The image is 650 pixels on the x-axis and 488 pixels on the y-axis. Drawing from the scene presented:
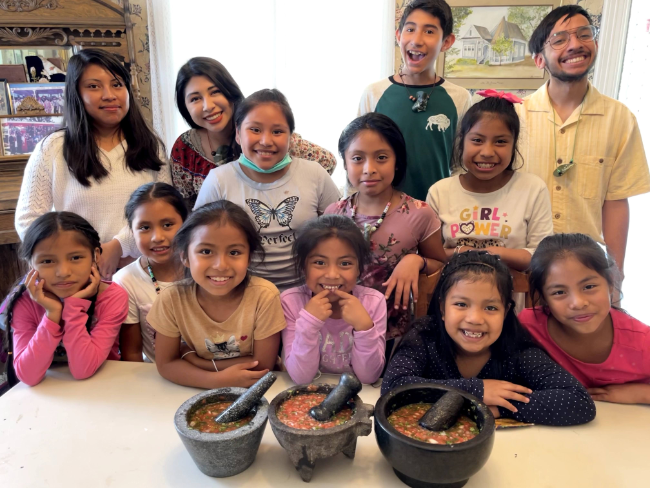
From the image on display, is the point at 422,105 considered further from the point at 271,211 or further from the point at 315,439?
the point at 315,439

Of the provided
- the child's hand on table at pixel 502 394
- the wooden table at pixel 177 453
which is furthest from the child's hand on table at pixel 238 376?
the child's hand on table at pixel 502 394

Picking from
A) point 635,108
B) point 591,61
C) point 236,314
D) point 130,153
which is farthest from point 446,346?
point 635,108

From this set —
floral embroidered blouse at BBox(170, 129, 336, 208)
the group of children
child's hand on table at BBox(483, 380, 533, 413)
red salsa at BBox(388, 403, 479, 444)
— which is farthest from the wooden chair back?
floral embroidered blouse at BBox(170, 129, 336, 208)

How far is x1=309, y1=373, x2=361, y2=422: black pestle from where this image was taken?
803 mm

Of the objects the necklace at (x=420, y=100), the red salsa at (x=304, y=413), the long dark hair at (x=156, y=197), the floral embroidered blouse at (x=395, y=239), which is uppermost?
the necklace at (x=420, y=100)

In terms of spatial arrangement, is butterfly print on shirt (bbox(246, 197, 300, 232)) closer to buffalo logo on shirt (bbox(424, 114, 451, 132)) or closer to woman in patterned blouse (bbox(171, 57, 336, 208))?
woman in patterned blouse (bbox(171, 57, 336, 208))

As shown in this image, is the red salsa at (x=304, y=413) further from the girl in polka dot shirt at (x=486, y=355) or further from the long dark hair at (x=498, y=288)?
the long dark hair at (x=498, y=288)

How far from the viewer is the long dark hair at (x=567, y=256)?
1077 mm

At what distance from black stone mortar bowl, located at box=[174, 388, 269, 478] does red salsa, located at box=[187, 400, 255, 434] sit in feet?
0.08

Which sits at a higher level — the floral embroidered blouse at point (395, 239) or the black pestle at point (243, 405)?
the floral embroidered blouse at point (395, 239)

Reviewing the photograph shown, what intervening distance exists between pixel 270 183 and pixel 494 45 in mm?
2341

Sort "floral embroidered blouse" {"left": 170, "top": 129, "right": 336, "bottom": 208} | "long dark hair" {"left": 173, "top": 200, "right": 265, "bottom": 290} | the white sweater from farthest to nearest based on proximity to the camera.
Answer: "floral embroidered blouse" {"left": 170, "top": 129, "right": 336, "bottom": 208} → the white sweater → "long dark hair" {"left": 173, "top": 200, "right": 265, "bottom": 290}

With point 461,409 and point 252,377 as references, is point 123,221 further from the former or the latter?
point 461,409

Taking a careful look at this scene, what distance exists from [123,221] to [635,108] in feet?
10.8
